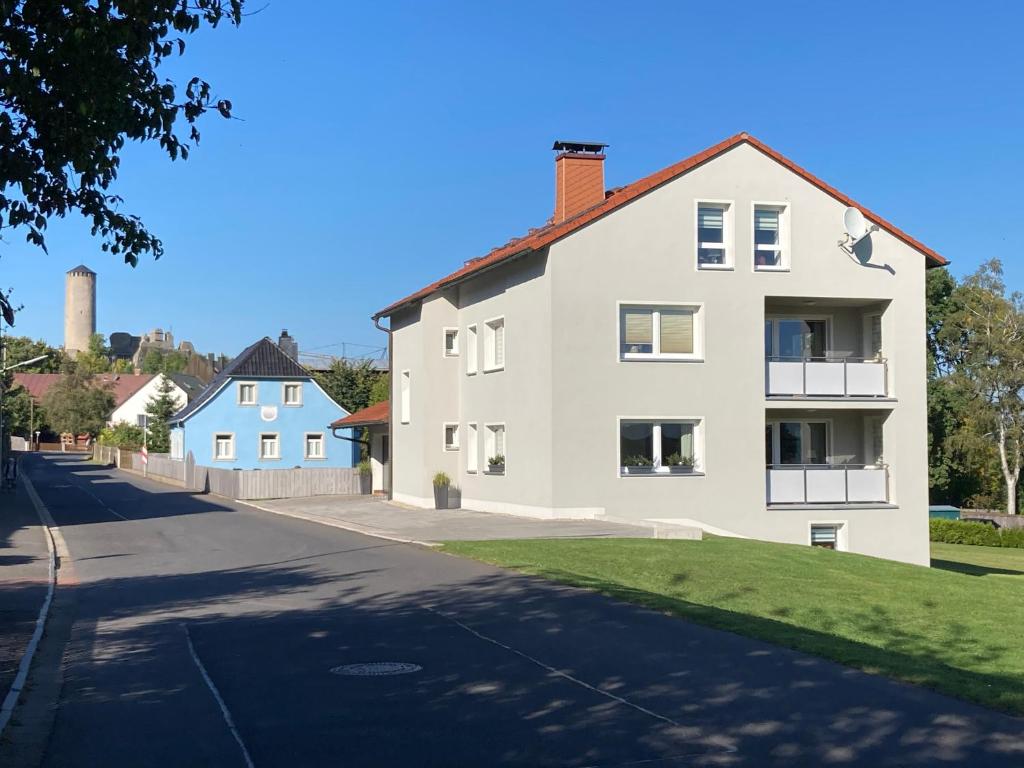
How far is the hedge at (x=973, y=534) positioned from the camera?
45406 millimetres

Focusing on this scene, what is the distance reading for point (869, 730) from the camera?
715cm

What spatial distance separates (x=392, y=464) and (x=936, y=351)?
37.1m

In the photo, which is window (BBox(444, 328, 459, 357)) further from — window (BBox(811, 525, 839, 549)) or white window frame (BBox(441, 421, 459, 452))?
window (BBox(811, 525, 839, 549))

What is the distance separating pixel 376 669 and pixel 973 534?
4157 centimetres

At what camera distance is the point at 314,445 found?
56.0 m

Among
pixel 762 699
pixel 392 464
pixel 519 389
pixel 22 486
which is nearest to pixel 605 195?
pixel 519 389

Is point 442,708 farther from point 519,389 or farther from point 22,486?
point 22,486

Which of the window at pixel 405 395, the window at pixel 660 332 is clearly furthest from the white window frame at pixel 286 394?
the window at pixel 660 332

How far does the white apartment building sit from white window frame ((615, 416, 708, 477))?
0.04 m

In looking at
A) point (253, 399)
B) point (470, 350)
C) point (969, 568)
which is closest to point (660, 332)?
point (470, 350)

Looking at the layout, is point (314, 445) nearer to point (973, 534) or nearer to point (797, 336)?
point (973, 534)

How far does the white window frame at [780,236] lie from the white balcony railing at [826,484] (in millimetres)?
5124

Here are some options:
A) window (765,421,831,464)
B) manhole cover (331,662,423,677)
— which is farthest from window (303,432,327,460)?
manhole cover (331,662,423,677)

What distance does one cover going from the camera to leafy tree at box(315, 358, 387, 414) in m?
61.5
